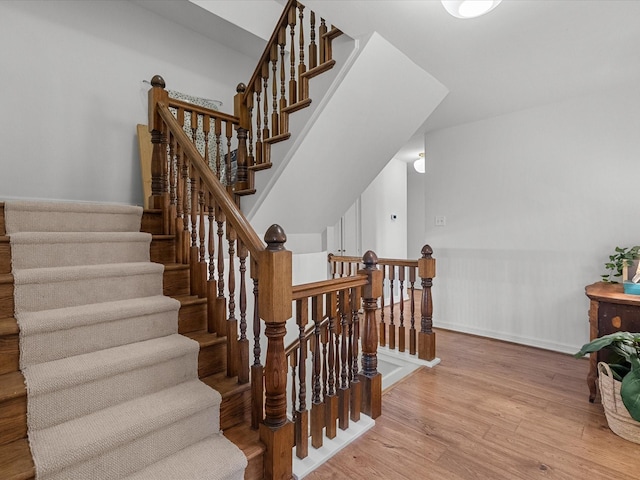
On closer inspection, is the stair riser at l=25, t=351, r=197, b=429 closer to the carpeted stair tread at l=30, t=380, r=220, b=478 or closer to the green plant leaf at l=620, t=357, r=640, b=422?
the carpeted stair tread at l=30, t=380, r=220, b=478

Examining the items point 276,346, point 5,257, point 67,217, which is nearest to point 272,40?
point 67,217

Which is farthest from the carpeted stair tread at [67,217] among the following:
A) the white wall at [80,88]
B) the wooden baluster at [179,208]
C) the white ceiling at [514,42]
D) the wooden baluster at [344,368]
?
the white ceiling at [514,42]

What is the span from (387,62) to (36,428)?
2636 mm

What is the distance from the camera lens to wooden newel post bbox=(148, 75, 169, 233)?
2373 millimetres

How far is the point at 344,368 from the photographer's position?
1926 mm

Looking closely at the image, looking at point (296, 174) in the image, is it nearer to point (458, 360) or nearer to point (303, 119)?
point (303, 119)

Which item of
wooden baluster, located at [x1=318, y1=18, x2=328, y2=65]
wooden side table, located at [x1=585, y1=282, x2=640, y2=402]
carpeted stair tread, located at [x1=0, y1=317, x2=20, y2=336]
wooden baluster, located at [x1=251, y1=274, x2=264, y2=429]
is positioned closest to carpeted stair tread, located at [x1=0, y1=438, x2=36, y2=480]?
carpeted stair tread, located at [x1=0, y1=317, x2=20, y2=336]

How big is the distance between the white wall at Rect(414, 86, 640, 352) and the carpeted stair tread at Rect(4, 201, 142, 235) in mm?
3265

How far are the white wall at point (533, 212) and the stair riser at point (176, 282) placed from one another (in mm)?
2985

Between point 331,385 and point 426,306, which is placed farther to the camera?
point 426,306

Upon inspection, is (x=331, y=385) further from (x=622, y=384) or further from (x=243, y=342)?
(x=622, y=384)

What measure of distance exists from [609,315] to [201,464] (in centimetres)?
255

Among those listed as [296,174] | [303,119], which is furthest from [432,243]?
[303,119]

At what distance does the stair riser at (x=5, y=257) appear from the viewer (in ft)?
5.31
